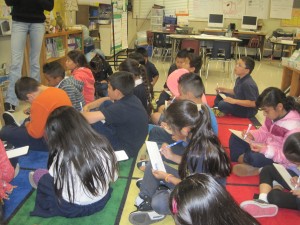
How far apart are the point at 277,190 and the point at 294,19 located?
798 cm

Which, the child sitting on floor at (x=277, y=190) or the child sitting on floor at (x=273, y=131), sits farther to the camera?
the child sitting on floor at (x=273, y=131)

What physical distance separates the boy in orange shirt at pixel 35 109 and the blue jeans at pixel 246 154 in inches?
53.1

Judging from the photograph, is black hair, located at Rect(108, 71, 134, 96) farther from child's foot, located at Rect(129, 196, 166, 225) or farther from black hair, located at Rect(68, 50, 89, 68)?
black hair, located at Rect(68, 50, 89, 68)

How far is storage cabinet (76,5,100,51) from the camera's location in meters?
6.07

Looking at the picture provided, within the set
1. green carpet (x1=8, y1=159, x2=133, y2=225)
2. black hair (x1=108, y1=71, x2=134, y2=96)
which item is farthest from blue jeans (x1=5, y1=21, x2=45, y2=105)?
green carpet (x1=8, y1=159, x2=133, y2=225)

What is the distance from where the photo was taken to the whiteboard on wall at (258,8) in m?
8.57

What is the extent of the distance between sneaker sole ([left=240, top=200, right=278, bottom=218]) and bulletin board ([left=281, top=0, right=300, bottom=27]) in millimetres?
8075

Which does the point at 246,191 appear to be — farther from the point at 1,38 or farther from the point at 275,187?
the point at 1,38

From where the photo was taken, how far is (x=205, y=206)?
91 centimetres

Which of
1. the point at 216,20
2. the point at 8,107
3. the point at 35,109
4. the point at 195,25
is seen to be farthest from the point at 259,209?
the point at 195,25

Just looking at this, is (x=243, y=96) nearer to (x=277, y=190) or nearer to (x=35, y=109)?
(x=277, y=190)

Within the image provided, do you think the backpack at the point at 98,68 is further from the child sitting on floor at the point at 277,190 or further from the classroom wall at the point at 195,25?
the classroom wall at the point at 195,25

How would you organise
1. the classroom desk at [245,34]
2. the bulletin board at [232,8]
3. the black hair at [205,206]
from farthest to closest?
the bulletin board at [232,8] → the classroom desk at [245,34] → the black hair at [205,206]

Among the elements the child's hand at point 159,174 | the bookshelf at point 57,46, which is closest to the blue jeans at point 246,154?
the child's hand at point 159,174
